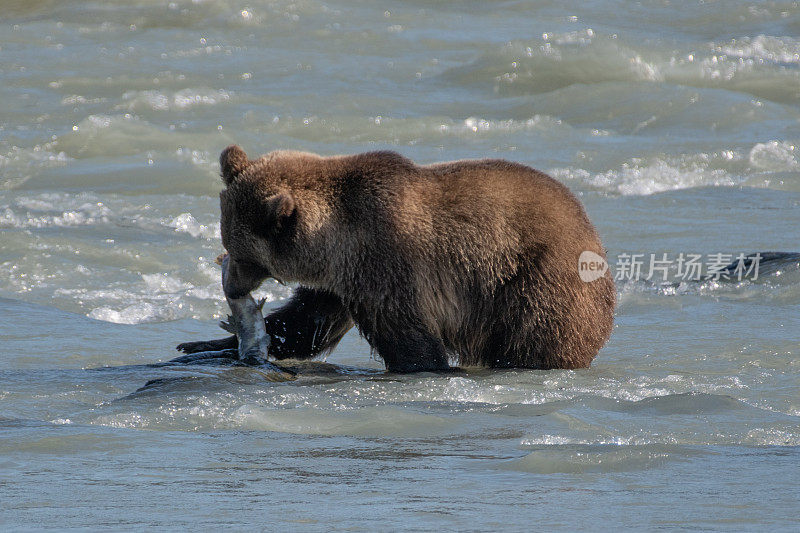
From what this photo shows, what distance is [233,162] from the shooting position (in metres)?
6.67

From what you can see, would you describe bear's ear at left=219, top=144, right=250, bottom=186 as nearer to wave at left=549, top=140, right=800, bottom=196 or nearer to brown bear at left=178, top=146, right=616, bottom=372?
brown bear at left=178, top=146, right=616, bottom=372

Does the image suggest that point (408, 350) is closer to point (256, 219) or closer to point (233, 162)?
point (256, 219)

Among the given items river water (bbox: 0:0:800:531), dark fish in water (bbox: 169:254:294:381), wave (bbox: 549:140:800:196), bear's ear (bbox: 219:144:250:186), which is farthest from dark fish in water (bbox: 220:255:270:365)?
wave (bbox: 549:140:800:196)

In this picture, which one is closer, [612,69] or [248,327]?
[248,327]

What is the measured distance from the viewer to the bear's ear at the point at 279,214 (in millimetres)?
6395

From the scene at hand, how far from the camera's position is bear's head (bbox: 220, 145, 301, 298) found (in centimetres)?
657

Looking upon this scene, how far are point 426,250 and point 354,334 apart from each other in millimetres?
2405

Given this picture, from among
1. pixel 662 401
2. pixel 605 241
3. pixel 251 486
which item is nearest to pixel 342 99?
pixel 605 241

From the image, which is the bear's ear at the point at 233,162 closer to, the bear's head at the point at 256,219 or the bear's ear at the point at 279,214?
the bear's head at the point at 256,219

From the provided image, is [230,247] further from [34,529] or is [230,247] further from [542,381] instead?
[34,529]

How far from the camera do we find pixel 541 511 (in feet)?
12.2

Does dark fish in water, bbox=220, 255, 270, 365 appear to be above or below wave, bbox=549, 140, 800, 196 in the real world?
below

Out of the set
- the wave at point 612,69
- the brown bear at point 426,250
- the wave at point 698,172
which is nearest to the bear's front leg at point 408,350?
the brown bear at point 426,250

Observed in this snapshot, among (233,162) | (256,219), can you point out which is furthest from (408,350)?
(233,162)
